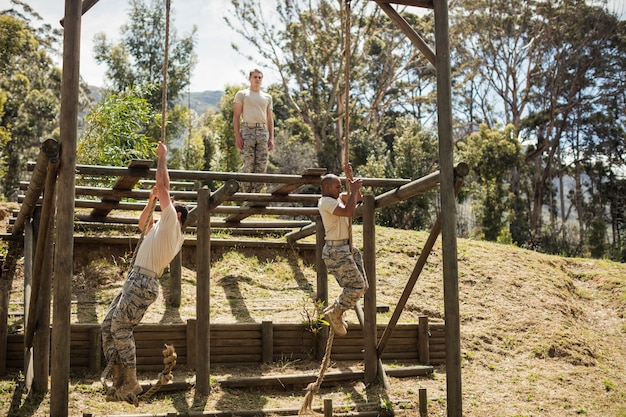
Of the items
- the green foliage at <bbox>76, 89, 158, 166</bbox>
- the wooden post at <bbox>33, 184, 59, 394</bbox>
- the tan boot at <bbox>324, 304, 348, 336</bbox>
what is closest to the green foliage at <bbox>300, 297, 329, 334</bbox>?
the tan boot at <bbox>324, 304, 348, 336</bbox>

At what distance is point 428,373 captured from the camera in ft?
30.4

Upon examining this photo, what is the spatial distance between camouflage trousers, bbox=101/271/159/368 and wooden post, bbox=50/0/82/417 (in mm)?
821

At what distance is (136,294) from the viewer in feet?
19.0

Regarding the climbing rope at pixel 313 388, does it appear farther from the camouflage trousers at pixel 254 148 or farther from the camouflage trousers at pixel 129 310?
the camouflage trousers at pixel 254 148

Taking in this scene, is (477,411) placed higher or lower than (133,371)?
lower

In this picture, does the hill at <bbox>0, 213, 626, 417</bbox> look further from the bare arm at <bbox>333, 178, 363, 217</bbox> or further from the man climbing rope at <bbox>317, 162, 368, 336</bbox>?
the bare arm at <bbox>333, 178, 363, 217</bbox>

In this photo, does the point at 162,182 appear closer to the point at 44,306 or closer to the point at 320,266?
the point at 44,306

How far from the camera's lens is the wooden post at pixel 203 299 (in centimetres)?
791

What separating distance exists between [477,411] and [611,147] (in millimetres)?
26622

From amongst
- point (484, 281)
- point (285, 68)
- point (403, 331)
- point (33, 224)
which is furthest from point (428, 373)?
point (285, 68)

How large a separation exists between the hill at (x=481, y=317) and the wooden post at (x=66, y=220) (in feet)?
2.97

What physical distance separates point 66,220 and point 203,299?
2043mm

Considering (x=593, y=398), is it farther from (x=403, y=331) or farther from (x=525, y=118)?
(x=525, y=118)

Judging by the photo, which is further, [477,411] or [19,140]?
[19,140]
